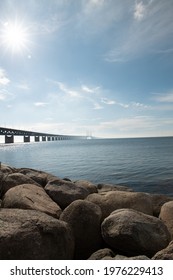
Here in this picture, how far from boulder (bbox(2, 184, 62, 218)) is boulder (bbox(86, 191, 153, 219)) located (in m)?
1.32

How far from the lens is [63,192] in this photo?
7574mm

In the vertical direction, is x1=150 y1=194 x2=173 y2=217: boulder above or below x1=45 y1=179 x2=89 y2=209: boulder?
below

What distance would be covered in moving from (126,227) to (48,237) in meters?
1.52

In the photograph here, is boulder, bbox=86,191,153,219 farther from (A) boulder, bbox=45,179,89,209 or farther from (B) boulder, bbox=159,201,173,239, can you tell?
(B) boulder, bbox=159,201,173,239

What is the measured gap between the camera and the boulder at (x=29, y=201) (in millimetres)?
6051

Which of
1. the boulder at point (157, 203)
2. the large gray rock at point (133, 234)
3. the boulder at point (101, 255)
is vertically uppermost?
the large gray rock at point (133, 234)

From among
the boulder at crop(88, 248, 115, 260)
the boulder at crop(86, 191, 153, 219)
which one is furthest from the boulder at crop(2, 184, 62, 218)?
the boulder at crop(88, 248, 115, 260)

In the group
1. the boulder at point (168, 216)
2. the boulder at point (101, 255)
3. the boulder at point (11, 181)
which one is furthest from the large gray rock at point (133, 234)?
the boulder at point (11, 181)

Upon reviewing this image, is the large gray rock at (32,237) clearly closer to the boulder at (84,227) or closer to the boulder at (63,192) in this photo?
the boulder at (84,227)

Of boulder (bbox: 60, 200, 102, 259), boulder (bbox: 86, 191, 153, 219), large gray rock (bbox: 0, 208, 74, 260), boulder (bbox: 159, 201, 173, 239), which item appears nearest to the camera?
large gray rock (bbox: 0, 208, 74, 260)

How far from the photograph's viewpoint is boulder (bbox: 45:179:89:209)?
24.3ft

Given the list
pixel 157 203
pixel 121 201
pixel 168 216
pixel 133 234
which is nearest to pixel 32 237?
pixel 133 234

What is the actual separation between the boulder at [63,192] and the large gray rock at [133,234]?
224 cm
